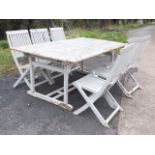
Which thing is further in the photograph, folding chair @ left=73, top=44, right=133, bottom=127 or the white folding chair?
the white folding chair

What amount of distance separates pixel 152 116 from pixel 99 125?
2.73 feet

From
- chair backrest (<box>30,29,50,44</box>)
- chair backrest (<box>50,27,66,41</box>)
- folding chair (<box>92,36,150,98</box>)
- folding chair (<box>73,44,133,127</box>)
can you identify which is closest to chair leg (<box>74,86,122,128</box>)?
folding chair (<box>73,44,133,127</box>)

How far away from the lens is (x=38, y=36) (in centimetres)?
422

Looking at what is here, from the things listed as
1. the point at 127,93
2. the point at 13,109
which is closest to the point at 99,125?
the point at 127,93

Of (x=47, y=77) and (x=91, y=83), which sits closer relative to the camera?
(x=91, y=83)

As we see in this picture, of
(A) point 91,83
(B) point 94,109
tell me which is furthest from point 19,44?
(B) point 94,109

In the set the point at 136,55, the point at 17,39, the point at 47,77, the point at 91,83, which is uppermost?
the point at 17,39

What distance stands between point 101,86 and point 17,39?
1805mm

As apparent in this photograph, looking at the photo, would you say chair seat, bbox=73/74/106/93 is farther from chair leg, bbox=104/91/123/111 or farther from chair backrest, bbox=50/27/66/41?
chair backrest, bbox=50/27/66/41

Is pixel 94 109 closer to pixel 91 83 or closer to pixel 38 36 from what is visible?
pixel 91 83

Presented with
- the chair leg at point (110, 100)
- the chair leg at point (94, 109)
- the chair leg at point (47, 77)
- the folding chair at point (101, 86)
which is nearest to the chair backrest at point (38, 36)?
the chair leg at point (47, 77)

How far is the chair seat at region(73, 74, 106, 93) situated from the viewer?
111 inches
